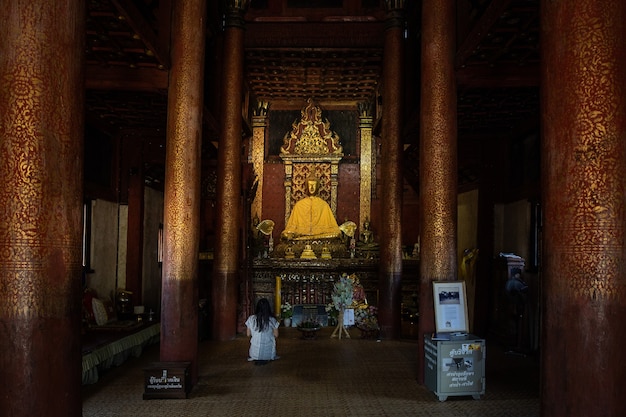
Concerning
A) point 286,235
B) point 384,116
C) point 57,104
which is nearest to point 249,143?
point 286,235

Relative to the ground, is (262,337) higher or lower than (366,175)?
lower

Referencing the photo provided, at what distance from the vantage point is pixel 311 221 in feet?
53.6

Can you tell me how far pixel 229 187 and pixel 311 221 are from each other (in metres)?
4.85

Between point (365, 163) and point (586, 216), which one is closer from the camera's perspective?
point (586, 216)

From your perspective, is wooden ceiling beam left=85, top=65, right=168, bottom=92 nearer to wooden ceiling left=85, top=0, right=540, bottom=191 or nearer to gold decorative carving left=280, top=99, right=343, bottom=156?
wooden ceiling left=85, top=0, right=540, bottom=191

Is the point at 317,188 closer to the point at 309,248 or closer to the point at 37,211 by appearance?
the point at 309,248

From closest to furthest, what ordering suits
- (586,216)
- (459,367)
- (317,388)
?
(586,216), (459,367), (317,388)

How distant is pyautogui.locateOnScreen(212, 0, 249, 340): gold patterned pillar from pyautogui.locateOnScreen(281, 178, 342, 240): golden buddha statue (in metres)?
3.77

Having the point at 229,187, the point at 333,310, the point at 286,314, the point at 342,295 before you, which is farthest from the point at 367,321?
the point at 229,187

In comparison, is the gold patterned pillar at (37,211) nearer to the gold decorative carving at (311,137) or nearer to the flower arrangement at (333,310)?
the flower arrangement at (333,310)

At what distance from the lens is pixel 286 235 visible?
15914 mm

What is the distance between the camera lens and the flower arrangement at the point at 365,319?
37.6 ft

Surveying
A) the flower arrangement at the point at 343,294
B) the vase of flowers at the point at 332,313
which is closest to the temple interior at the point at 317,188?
the flower arrangement at the point at 343,294

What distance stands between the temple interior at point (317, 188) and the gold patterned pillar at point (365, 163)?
0.06 m
